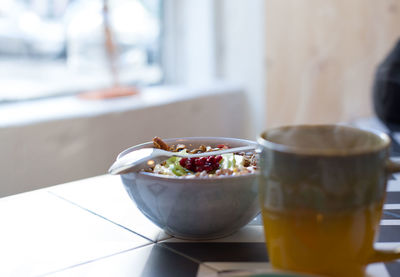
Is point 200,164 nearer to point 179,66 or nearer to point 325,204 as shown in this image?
point 325,204

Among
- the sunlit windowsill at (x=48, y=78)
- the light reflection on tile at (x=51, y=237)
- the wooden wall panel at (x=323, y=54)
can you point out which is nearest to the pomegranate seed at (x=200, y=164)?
the light reflection on tile at (x=51, y=237)

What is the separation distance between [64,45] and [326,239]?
193 cm

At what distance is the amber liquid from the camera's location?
483 millimetres

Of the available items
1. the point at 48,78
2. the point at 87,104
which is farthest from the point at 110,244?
the point at 48,78

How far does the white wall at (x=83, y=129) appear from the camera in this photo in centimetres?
161

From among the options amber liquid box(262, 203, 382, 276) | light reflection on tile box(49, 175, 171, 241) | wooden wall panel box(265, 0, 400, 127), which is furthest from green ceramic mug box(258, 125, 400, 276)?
wooden wall panel box(265, 0, 400, 127)

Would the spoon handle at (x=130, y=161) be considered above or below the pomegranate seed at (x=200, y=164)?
above

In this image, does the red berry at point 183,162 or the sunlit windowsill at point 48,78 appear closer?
the red berry at point 183,162

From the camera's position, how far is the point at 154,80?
2.56 m

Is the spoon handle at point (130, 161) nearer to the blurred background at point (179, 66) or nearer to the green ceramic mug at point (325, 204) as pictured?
the green ceramic mug at point (325, 204)

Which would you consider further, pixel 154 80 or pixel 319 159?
pixel 154 80

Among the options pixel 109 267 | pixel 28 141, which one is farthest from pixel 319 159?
pixel 28 141

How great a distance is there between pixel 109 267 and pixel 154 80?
201 centimetres

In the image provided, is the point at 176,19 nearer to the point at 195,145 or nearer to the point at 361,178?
the point at 195,145
